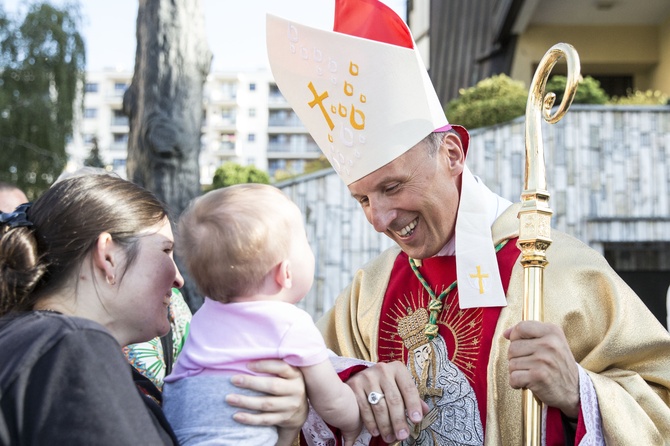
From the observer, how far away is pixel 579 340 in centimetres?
253

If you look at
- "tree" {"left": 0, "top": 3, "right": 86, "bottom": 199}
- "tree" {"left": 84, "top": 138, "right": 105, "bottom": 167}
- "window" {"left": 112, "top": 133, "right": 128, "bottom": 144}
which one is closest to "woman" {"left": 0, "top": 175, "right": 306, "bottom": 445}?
"tree" {"left": 0, "top": 3, "right": 86, "bottom": 199}

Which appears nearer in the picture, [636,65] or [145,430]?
[145,430]

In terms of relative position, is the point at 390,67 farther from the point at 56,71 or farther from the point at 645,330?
the point at 56,71

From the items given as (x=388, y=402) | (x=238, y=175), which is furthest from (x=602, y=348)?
(x=238, y=175)

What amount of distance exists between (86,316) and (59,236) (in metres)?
0.19

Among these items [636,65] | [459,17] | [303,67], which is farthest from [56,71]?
[303,67]

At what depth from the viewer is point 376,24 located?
→ 2848mm

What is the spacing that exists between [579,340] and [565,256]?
0.29 meters

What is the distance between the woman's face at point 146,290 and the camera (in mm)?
1919

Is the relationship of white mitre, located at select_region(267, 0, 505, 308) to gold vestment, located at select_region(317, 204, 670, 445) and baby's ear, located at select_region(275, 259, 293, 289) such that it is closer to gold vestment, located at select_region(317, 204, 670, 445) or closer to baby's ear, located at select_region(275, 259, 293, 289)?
gold vestment, located at select_region(317, 204, 670, 445)

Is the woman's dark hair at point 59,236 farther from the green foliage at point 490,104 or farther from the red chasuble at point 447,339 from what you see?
the green foliage at point 490,104

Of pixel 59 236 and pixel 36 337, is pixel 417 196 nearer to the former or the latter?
pixel 59 236

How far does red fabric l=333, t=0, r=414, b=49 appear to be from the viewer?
284 cm

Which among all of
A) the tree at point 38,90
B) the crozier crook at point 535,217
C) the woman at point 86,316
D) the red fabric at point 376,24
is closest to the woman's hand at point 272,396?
the woman at point 86,316
